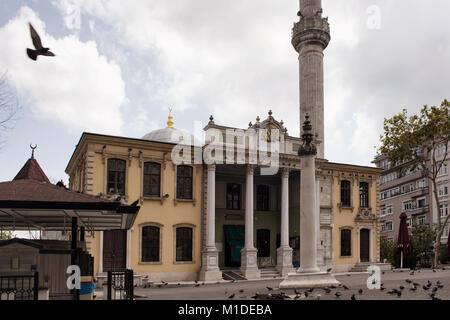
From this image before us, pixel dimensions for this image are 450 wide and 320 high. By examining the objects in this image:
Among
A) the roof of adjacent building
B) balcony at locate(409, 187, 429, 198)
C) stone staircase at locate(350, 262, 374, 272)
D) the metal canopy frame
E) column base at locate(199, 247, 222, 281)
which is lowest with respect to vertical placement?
stone staircase at locate(350, 262, 374, 272)

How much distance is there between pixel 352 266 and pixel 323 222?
4210 millimetres

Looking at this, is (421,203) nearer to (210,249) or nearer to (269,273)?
(269,273)

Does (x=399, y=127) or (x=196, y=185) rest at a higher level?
(x=399, y=127)

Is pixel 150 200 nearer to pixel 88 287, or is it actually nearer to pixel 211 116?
pixel 211 116

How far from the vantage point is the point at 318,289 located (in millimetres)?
17719

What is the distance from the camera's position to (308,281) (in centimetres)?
1856

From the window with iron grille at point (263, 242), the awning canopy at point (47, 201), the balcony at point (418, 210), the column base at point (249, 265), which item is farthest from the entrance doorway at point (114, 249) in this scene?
the balcony at point (418, 210)

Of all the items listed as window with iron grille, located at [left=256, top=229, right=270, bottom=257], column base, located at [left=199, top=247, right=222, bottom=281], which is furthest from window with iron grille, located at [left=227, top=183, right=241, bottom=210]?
column base, located at [left=199, top=247, right=222, bottom=281]

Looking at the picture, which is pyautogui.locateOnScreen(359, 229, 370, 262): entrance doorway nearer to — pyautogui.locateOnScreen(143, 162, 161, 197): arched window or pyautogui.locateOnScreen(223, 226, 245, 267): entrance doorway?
pyautogui.locateOnScreen(223, 226, 245, 267): entrance doorway

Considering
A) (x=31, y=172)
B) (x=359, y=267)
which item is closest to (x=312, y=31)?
(x=359, y=267)

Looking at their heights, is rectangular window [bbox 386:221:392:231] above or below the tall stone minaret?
below

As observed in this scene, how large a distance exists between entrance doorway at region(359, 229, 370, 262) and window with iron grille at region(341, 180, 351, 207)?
2.66 m

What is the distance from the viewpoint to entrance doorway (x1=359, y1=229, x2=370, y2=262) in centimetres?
3716
